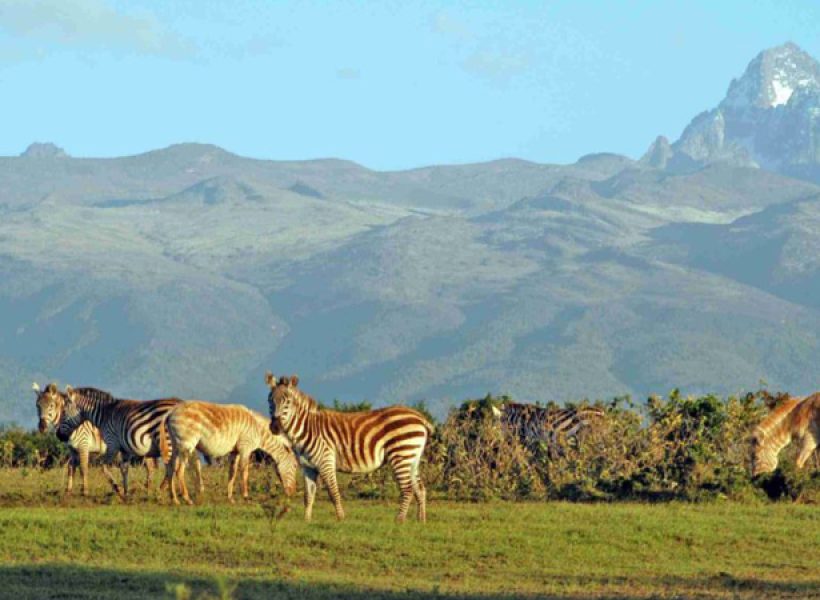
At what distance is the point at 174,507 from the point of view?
26.6 meters

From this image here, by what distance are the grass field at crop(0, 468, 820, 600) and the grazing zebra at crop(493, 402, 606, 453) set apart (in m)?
3.17

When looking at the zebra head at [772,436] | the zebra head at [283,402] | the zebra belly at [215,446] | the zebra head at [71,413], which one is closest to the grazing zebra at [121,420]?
the zebra head at [71,413]

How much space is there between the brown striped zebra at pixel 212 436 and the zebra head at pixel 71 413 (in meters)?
2.06

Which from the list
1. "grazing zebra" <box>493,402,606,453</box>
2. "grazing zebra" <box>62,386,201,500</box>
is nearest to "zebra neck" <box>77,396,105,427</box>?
"grazing zebra" <box>62,386,201,500</box>

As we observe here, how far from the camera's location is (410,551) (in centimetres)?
2311

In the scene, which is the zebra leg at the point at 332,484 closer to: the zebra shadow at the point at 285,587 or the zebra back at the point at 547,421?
the zebra shadow at the point at 285,587

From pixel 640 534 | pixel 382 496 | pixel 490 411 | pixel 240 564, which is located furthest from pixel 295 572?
pixel 490 411

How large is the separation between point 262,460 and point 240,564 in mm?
10926

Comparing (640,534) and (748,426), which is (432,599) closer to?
(640,534)

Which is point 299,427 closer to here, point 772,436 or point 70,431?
point 70,431

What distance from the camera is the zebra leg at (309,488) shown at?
83.8 ft

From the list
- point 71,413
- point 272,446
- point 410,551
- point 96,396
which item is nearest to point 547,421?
point 272,446

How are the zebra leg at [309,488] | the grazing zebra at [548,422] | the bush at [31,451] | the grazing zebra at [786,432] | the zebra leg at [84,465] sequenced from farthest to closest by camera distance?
the bush at [31,451]
the grazing zebra at [548,422]
the zebra leg at [84,465]
the grazing zebra at [786,432]
the zebra leg at [309,488]

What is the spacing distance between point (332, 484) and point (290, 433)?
90 centimetres
